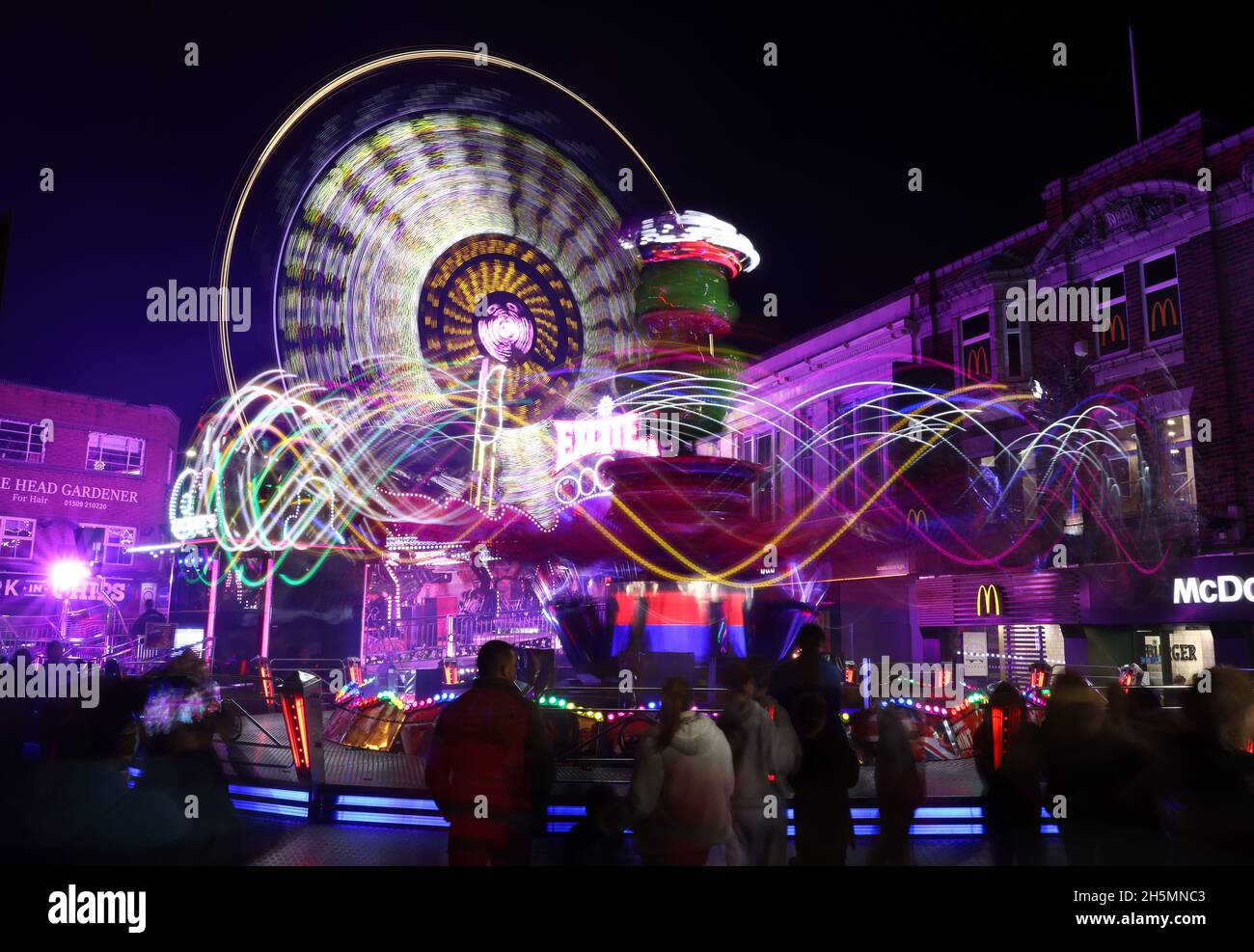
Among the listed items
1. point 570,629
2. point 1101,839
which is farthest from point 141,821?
point 570,629

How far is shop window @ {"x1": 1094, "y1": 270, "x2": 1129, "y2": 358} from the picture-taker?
22.0 m

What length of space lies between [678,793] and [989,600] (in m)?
20.6

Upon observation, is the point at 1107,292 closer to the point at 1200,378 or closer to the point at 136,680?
the point at 1200,378

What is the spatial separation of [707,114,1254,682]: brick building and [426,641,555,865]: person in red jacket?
16358mm

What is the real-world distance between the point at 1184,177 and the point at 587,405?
56.6 ft

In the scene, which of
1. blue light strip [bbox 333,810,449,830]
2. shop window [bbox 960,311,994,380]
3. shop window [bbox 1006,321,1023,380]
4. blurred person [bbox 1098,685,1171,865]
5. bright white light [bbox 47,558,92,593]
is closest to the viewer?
blurred person [bbox 1098,685,1171,865]

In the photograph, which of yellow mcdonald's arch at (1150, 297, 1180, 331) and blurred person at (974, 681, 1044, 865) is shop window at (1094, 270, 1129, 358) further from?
blurred person at (974, 681, 1044, 865)

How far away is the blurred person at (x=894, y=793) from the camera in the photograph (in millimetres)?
Answer: 5941

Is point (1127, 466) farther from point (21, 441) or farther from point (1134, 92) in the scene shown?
point (21, 441)

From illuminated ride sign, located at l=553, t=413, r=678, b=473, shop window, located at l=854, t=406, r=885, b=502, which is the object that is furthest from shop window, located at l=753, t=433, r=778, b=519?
illuminated ride sign, located at l=553, t=413, r=678, b=473

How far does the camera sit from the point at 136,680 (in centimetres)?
754

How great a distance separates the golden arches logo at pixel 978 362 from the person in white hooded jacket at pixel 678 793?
77.0 feet

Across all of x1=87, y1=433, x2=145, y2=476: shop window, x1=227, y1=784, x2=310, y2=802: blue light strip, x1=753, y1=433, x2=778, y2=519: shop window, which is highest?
x1=87, y1=433, x2=145, y2=476: shop window

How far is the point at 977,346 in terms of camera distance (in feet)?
87.9
